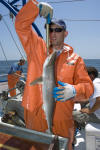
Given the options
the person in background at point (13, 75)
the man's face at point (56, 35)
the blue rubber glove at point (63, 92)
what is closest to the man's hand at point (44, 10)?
the man's face at point (56, 35)

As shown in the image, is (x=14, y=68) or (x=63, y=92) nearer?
(x=63, y=92)

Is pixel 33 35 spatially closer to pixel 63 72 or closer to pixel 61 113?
pixel 63 72

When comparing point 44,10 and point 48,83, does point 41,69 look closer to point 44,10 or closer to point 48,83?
point 48,83

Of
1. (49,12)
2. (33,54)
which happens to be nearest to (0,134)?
(33,54)

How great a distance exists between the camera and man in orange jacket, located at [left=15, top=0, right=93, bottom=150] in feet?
7.19

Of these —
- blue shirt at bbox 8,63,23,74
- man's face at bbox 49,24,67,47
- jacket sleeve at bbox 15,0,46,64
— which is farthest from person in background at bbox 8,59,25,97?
man's face at bbox 49,24,67,47

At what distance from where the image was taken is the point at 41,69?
7.52 feet

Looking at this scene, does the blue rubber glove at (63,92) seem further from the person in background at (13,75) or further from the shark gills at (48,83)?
the person in background at (13,75)

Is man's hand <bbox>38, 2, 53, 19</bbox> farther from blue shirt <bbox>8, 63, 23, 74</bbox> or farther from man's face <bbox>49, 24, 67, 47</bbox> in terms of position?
blue shirt <bbox>8, 63, 23, 74</bbox>

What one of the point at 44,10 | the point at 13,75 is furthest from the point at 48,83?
the point at 13,75

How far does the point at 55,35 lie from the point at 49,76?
777mm

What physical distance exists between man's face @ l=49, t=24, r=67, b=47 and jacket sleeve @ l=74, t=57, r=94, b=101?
1.43ft

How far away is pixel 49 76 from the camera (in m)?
1.82

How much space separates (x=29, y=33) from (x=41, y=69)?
57 centimetres
